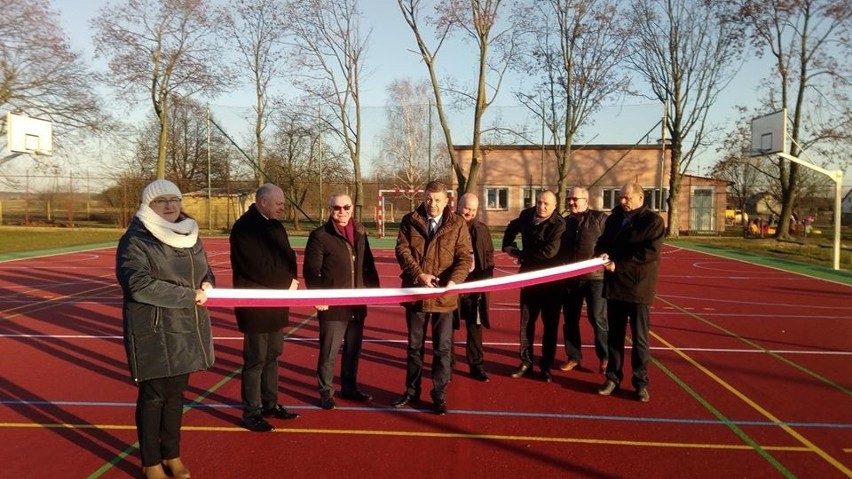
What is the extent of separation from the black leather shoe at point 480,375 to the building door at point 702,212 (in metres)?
36.1

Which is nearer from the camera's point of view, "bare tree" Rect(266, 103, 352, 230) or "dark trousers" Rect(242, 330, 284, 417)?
"dark trousers" Rect(242, 330, 284, 417)

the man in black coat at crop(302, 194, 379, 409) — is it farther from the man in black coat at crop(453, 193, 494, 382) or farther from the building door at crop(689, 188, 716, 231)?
the building door at crop(689, 188, 716, 231)

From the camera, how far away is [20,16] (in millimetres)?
24484

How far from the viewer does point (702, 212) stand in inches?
1527

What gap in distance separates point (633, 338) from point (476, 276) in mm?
1642

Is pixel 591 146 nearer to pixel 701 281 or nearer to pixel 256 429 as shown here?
pixel 701 281

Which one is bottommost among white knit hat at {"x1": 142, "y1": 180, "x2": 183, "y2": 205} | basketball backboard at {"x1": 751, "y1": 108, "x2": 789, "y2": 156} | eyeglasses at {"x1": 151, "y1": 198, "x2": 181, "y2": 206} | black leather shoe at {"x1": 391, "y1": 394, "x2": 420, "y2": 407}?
black leather shoe at {"x1": 391, "y1": 394, "x2": 420, "y2": 407}

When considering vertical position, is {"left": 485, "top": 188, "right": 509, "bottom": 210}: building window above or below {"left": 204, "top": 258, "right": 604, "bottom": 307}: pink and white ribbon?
above

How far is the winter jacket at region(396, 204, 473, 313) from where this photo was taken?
5.27m

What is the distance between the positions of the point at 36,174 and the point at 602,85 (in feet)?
106

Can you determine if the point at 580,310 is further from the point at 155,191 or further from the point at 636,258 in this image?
the point at 155,191

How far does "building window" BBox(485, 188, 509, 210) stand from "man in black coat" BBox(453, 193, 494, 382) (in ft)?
108

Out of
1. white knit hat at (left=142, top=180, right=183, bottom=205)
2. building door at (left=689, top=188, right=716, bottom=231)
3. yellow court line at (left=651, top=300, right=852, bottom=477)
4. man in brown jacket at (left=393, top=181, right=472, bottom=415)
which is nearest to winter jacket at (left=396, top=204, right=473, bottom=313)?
man in brown jacket at (left=393, top=181, right=472, bottom=415)

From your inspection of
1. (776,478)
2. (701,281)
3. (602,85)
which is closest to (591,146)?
(602,85)
